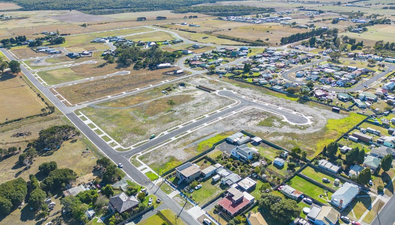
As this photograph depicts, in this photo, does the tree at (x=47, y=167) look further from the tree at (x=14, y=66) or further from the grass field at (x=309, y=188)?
the tree at (x=14, y=66)

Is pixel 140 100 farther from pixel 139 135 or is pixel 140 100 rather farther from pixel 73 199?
pixel 73 199

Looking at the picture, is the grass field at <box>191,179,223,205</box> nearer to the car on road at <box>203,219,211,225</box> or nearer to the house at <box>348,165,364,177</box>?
the car on road at <box>203,219,211,225</box>

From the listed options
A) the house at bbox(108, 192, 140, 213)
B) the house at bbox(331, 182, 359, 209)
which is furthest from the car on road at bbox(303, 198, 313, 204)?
the house at bbox(108, 192, 140, 213)

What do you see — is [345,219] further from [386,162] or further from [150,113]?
[150,113]

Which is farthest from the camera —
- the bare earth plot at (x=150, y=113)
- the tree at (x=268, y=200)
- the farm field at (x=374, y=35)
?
the farm field at (x=374, y=35)

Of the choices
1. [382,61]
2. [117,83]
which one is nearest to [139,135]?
[117,83]

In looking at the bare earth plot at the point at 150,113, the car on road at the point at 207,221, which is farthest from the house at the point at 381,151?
the bare earth plot at the point at 150,113
